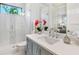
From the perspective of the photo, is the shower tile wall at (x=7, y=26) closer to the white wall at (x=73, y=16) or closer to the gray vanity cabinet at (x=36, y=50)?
the gray vanity cabinet at (x=36, y=50)

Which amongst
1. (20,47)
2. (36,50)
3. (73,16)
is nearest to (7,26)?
(20,47)

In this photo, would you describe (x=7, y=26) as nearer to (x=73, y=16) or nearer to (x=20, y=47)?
(x=20, y=47)

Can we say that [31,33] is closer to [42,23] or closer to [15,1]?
[42,23]

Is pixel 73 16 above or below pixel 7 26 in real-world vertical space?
above

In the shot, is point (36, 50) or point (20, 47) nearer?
point (36, 50)

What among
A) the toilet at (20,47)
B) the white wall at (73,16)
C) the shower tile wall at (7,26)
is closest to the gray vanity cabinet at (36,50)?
the toilet at (20,47)

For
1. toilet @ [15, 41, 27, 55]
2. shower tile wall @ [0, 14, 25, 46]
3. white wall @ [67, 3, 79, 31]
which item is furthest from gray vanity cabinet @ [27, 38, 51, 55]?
shower tile wall @ [0, 14, 25, 46]

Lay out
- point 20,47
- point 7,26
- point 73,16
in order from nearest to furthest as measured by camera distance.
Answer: point 73,16
point 20,47
point 7,26

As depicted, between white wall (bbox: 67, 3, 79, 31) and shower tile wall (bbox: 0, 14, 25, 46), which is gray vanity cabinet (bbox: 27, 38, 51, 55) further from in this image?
shower tile wall (bbox: 0, 14, 25, 46)

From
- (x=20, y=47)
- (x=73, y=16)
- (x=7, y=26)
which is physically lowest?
(x=20, y=47)

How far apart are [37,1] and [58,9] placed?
495mm
